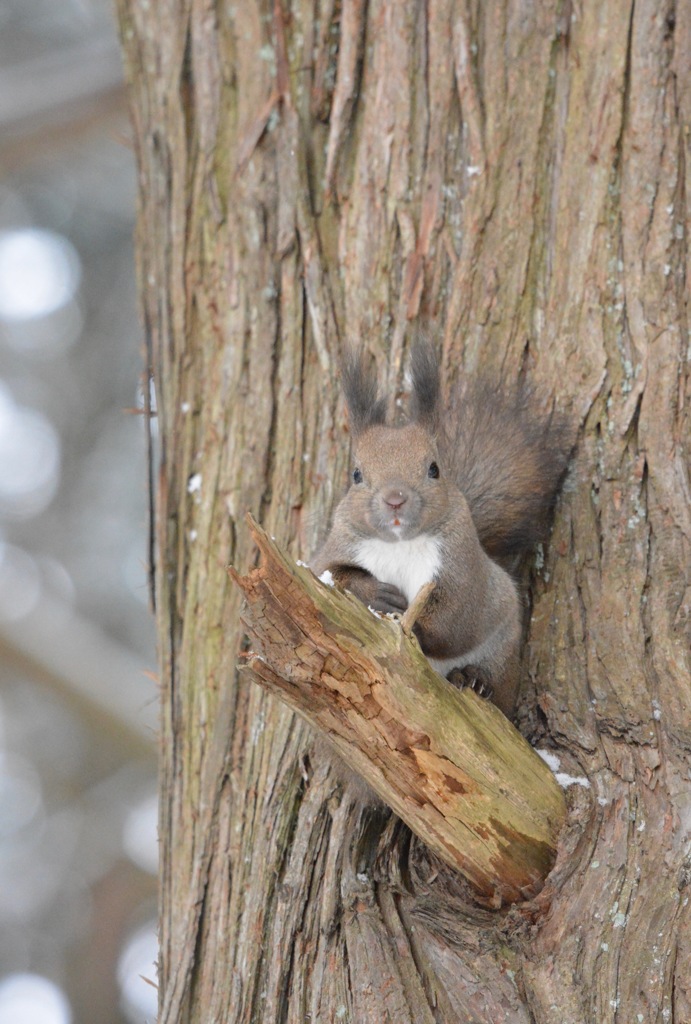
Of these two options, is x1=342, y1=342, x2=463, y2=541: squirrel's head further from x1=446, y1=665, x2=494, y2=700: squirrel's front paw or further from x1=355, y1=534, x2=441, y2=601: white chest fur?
x1=446, y1=665, x2=494, y2=700: squirrel's front paw

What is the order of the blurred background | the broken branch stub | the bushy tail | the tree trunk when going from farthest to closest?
the blurred background, the bushy tail, the tree trunk, the broken branch stub

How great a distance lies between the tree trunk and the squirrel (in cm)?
7

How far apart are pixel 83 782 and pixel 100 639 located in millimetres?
2393

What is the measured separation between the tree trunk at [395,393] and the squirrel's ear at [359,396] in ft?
0.36

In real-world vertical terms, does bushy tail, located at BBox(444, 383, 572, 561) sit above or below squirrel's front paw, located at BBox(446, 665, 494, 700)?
above

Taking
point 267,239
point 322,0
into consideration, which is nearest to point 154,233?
point 267,239

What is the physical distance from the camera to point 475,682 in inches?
84.6

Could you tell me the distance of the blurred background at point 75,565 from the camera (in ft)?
15.9

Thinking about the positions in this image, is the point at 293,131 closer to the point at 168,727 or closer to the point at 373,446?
the point at 373,446

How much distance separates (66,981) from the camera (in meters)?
5.75

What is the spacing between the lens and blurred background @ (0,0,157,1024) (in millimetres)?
4832

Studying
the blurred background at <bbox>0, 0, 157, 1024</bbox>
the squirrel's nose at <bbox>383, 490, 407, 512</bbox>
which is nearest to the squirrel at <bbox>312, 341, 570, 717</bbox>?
the squirrel's nose at <bbox>383, 490, 407, 512</bbox>

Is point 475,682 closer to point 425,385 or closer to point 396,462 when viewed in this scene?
point 396,462

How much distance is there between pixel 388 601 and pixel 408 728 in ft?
1.36
